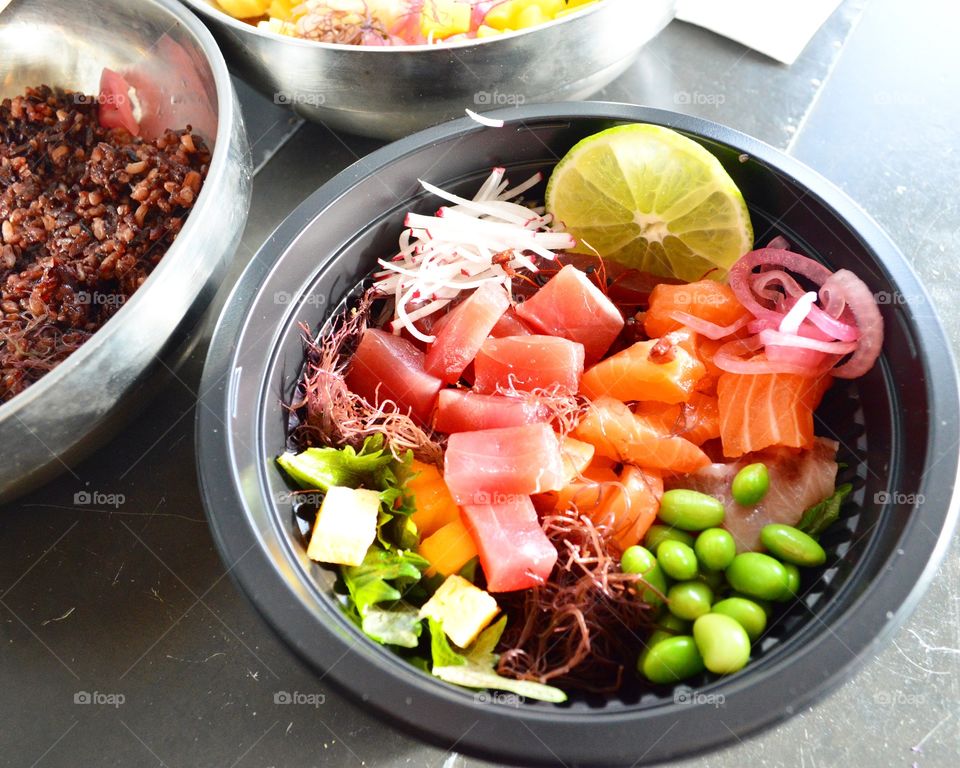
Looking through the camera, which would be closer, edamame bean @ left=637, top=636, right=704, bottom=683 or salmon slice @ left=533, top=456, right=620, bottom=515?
edamame bean @ left=637, top=636, right=704, bottom=683

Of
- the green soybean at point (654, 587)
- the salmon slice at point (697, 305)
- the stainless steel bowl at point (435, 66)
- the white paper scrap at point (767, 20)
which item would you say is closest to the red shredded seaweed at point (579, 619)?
the green soybean at point (654, 587)

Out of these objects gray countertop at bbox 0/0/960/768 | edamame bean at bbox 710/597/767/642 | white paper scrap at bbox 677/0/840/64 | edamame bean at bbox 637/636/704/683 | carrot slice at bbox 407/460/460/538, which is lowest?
gray countertop at bbox 0/0/960/768

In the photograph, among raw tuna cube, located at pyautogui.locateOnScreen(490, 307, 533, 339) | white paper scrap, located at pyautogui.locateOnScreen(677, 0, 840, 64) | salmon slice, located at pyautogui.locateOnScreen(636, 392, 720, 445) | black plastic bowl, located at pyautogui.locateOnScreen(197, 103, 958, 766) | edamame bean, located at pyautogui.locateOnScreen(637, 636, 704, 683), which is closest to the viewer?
black plastic bowl, located at pyautogui.locateOnScreen(197, 103, 958, 766)

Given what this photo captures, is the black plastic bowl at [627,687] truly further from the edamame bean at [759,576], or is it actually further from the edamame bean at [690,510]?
the edamame bean at [690,510]

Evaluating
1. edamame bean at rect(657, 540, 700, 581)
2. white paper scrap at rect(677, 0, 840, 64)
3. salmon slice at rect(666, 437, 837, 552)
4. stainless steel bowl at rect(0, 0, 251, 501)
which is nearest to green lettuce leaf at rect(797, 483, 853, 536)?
salmon slice at rect(666, 437, 837, 552)

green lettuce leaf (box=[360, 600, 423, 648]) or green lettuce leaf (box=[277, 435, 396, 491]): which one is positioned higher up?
green lettuce leaf (box=[277, 435, 396, 491])

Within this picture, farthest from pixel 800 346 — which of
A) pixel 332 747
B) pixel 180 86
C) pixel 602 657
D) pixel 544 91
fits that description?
pixel 180 86

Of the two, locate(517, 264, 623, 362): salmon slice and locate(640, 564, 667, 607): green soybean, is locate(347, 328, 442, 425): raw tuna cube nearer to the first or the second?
locate(517, 264, 623, 362): salmon slice

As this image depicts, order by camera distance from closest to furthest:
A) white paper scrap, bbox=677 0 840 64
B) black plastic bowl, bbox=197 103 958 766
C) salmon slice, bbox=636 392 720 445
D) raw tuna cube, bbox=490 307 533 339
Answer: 1. black plastic bowl, bbox=197 103 958 766
2. salmon slice, bbox=636 392 720 445
3. raw tuna cube, bbox=490 307 533 339
4. white paper scrap, bbox=677 0 840 64
